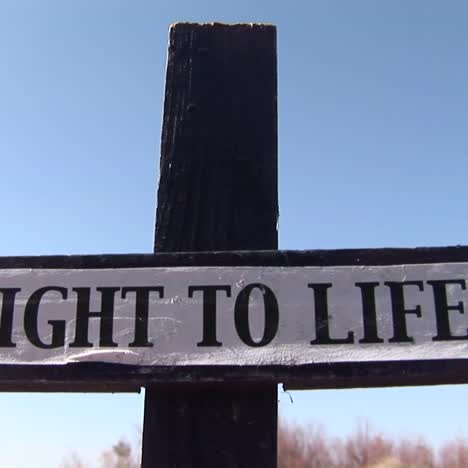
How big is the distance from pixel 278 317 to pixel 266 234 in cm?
22

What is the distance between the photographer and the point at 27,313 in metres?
1.73

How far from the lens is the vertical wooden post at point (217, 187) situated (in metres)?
1.65

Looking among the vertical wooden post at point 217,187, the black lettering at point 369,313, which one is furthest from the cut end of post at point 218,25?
the black lettering at point 369,313

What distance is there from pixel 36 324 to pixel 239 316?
1.46 feet

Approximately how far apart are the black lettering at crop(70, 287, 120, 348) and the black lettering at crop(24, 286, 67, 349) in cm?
3

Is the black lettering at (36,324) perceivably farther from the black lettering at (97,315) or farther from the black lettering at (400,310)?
the black lettering at (400,310)

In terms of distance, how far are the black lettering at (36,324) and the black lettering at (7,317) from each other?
3 cm

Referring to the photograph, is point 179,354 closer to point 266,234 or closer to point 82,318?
point 82,318

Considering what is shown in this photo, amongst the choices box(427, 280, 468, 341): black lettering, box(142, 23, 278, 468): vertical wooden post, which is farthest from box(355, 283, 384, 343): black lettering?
box(142, 23, 278, 468): vertical wooden post

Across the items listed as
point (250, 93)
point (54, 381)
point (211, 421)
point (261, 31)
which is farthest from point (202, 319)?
point (261, 31)

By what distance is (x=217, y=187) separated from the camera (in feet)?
6.11

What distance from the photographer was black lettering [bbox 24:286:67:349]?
169 cm

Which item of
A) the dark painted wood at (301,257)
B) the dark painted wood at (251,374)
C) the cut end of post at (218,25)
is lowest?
the dark painted wood at (251,374)

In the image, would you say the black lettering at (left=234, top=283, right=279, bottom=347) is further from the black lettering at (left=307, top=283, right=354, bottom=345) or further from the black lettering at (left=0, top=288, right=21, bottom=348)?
the black lettering at (left=0, top=288, right=21, bottom=348)
